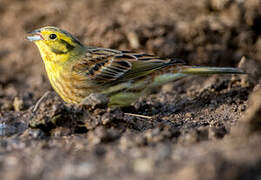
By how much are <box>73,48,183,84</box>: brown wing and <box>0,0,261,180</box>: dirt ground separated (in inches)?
19.4

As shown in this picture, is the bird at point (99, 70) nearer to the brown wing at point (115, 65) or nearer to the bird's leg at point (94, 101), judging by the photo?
the brown wing at point (115, 65)

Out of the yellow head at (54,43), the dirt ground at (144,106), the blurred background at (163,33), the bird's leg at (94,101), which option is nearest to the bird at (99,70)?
the yellow head at (54,43)

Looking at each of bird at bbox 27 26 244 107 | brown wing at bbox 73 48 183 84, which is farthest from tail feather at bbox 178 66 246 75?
brown wing at bbox 73 48 183 84

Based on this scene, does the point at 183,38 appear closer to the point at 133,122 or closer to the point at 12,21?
the point at 133,122

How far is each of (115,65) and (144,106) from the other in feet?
2.30

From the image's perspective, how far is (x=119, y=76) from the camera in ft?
19.1

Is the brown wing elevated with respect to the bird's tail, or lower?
elevated

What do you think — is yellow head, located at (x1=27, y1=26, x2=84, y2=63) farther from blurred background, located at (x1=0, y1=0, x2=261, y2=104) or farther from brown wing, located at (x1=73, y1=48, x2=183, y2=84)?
blurred background, located at (x1=0, y1=0, x2=261, y2=104)

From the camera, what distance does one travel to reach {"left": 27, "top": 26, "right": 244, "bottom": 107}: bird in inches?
224

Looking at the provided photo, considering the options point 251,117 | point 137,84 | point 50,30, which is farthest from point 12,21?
point 251,117

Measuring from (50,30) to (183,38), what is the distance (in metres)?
2.67

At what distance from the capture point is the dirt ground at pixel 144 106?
309cm

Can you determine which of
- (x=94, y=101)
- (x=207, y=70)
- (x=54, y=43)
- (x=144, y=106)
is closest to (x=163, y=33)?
(x=207, y=70)

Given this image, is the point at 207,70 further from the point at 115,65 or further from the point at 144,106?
the point at 115,65
